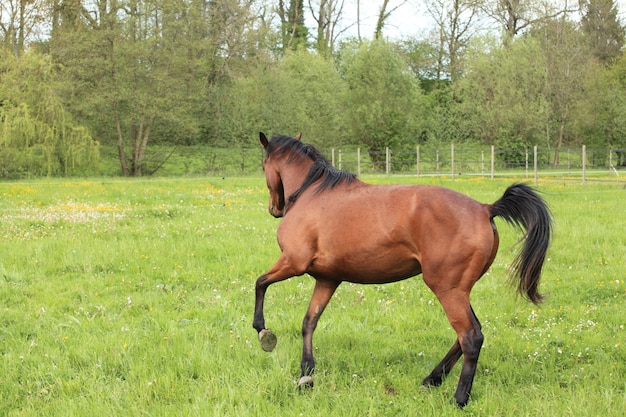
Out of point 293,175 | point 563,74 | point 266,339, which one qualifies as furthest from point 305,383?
point 563,74

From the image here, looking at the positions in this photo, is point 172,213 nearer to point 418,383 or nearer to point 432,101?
point 418,383

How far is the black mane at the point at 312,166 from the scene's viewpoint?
17.4ft

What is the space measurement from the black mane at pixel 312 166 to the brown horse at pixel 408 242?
0.01 m

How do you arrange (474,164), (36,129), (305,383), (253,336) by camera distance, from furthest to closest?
(474,164), (36,129), (253,336), (305,383)

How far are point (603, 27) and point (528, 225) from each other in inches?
2513

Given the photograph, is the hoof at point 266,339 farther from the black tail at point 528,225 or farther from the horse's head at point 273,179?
the black tail at point 528,225

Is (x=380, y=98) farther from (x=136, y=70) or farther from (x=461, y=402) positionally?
(x=461, y=402)

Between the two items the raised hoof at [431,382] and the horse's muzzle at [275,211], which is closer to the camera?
the raised hoof at [431,382]

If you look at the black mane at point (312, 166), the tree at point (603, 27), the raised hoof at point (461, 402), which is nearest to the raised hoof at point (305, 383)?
the raised hoof at point (461, 402)

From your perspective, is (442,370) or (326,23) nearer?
(442,370)

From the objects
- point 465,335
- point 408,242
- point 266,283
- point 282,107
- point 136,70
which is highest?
point 136,70

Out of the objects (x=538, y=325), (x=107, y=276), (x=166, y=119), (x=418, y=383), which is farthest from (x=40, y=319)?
(x=166, y=119)

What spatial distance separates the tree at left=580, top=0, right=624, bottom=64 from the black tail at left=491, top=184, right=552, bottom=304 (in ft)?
202

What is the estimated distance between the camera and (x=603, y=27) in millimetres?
58781
